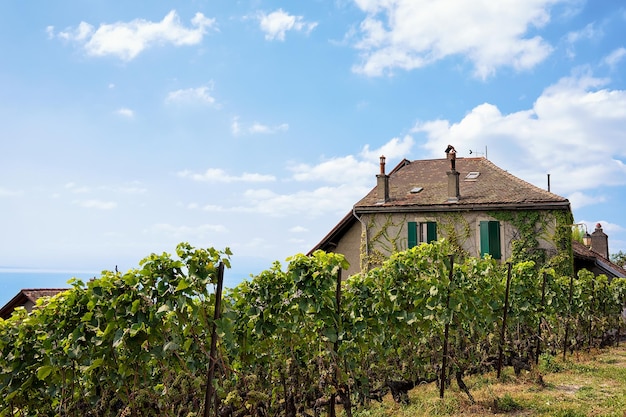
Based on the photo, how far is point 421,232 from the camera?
2094 centimetres

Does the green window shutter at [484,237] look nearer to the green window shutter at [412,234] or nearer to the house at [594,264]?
the green window shutter at [412,234]

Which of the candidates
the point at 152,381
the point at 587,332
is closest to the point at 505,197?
the point at 587,332

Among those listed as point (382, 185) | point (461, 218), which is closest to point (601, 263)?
point (461, 218)

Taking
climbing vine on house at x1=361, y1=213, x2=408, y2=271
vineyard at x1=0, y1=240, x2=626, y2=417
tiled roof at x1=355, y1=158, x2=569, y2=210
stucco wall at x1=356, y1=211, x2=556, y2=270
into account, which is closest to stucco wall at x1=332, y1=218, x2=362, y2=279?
climbing vine on house at x1=361, y1=213, x2=408, y2=271

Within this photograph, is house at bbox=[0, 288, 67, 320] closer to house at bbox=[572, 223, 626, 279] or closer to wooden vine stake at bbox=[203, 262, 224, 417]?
wooden vine stake at bbox=[203, 262, 224, 417]

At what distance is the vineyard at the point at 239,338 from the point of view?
432 centimetres

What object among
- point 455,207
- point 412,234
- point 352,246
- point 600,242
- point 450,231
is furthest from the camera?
point 600,242

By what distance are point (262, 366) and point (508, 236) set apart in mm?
16019

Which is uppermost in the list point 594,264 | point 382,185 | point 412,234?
point 382,185

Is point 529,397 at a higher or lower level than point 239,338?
lower

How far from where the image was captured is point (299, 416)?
5.88 m

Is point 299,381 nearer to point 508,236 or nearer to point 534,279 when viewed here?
point 534,279

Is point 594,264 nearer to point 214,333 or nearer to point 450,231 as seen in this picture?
point 450,231

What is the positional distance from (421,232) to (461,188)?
2.62 meters
